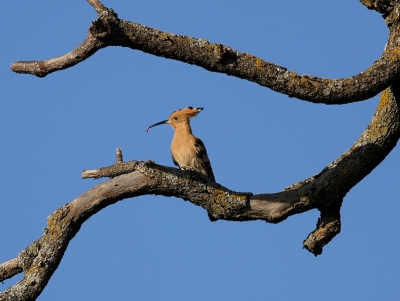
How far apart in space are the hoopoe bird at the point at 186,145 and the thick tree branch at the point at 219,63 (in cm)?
362

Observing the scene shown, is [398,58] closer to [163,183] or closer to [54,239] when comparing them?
[163,183]

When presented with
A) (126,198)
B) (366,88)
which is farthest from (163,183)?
(366,88)

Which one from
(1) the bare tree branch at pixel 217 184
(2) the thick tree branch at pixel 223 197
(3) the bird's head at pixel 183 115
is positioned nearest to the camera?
(1) the bare tree branch at pixel 217 184

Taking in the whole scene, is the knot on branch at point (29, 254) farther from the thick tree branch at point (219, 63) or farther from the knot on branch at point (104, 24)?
the knot on branch at point (104, 24)

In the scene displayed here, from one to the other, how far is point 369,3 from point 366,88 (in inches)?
27.5

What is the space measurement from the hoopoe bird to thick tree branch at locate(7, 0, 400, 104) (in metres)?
3.62

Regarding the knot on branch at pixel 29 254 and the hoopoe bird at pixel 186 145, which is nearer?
the knot on branch at pixel 29 254

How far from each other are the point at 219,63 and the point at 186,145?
393cm

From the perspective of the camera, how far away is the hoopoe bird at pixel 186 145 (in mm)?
8328

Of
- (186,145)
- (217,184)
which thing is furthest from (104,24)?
(186,145)

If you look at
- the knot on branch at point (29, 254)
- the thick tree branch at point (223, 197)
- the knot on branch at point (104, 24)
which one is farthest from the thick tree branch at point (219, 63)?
the knot on branch at point (29, 254)

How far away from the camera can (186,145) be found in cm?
838

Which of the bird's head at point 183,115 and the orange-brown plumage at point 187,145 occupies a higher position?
the bird's head at point 183,115

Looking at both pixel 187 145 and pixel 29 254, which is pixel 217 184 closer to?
pixel 29 254
